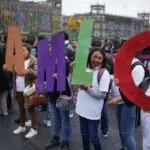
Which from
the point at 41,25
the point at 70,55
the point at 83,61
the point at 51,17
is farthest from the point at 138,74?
the point at 51,17

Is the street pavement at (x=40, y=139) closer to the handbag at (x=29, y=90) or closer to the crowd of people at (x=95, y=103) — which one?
the crowd of people at (x=95, y=103)

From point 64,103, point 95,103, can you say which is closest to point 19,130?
point 64,103

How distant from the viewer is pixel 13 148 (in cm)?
438

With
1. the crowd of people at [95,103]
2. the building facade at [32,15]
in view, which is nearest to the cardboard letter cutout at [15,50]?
the crowd of people at [95,103]

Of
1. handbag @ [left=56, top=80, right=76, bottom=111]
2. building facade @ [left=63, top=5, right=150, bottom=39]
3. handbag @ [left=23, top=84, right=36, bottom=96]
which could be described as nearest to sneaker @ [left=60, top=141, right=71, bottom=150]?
handbag @ [left=56, top=80, right=76, bottom=111]

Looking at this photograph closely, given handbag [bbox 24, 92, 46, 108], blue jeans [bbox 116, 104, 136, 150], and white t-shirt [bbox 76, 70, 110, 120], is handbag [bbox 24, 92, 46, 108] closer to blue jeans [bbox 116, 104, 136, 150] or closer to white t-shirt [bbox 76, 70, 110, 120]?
white t-shirt [bbox 76, 70, 110, 120]

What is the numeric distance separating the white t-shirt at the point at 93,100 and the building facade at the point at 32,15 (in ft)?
157

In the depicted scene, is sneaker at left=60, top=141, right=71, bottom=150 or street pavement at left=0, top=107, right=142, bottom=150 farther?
street pavement at left=0, top=107, right=142, bottom=150

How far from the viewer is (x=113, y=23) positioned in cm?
10600

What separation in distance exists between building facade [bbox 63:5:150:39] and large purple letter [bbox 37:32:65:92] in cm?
8968

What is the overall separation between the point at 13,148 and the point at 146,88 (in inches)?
89.5

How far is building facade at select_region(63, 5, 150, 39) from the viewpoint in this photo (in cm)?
9850

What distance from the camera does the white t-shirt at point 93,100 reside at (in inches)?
132

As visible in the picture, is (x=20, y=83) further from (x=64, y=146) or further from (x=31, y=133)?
(x=64, y=146)
